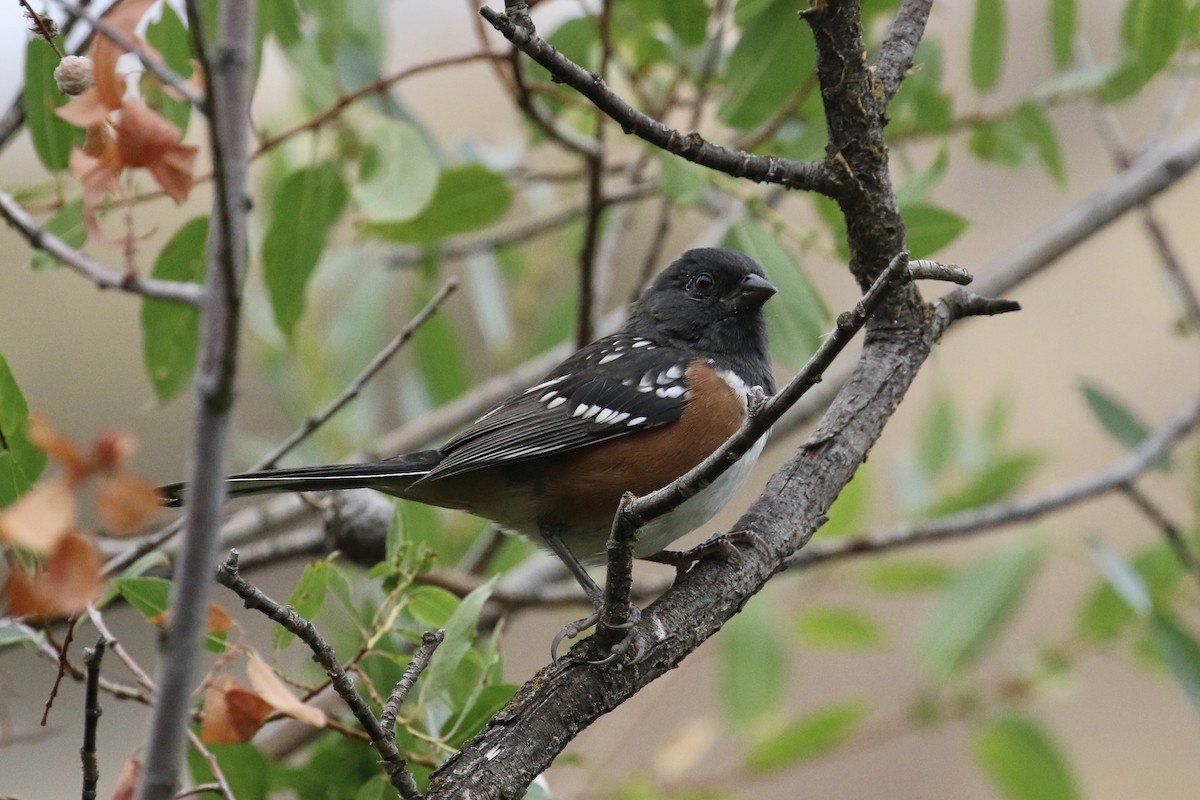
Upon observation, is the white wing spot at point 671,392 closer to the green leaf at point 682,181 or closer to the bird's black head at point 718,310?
the bird's black head at point 718,310

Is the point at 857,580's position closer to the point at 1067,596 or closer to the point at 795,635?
the point at 795,635

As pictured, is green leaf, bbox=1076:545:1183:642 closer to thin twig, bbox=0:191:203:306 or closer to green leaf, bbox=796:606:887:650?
green leaf, bbox=796:606:887:650

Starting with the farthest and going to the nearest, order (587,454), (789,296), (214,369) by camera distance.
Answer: (587,454) < (789,296) < (214,369)

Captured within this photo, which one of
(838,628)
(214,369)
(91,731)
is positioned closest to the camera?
(214,369)

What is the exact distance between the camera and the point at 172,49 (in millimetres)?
2068

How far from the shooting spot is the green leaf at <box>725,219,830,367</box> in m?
2.29

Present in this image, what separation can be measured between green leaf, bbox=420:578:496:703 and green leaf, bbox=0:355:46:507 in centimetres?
62

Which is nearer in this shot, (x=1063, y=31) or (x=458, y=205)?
(x=458, y=205)

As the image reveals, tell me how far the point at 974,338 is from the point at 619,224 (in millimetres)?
3892

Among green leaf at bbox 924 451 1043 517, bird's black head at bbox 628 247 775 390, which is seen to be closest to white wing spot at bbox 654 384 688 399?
bird's black head at bbox 628 247 775 390

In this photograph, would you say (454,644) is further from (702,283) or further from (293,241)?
(702,283)

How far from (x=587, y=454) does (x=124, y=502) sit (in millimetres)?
1701

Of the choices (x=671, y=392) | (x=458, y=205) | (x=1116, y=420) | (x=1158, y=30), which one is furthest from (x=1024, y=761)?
(x=458, y=205)

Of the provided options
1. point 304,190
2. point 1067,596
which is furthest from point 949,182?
point 304,190
